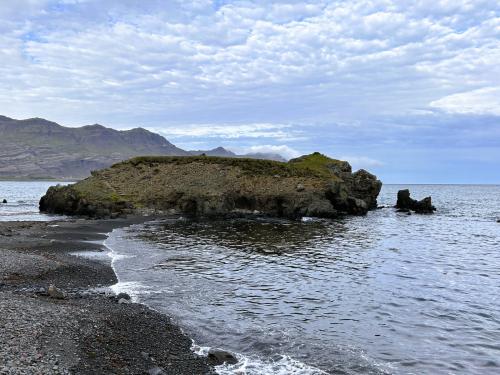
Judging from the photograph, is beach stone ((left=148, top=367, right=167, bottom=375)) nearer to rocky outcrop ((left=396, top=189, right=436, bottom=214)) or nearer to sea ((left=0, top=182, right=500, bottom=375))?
sea ((left=0, top=182, right=500, bottom=375))

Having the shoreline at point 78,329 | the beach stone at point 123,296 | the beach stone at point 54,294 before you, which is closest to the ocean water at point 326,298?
the beach stone at point 123,296

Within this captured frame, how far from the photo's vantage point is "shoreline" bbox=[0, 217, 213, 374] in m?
12.6

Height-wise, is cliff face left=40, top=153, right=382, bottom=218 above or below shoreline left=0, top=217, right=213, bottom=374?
above

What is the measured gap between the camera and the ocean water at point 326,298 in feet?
52.3

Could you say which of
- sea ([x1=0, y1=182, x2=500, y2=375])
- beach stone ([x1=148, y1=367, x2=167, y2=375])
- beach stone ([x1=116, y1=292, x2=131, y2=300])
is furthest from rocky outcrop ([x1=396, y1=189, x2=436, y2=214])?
beach stone ([x1=148, y1=367, x2=167, y2=375])

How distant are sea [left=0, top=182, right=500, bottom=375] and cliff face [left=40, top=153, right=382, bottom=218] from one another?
29.9m

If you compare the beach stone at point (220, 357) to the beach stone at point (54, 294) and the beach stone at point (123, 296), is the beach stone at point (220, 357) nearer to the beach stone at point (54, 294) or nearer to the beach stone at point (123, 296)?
the beach stone at point (123, 296)

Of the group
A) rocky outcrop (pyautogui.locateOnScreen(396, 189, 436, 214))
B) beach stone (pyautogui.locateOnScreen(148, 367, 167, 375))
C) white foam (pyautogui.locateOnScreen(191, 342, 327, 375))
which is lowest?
white foam (pyautogui.locateOnScreen(191, 342, 327, 375))

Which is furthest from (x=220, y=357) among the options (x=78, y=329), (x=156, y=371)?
(x=78, y=329)

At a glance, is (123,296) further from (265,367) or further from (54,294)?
(265,367)

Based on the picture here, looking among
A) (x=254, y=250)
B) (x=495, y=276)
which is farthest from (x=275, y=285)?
(x=495, y=276)

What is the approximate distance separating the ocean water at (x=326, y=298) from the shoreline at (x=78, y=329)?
136 centimetres

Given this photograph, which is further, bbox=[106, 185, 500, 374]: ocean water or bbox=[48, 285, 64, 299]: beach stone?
bbox=[48, 285, 64, 299]: beach stone

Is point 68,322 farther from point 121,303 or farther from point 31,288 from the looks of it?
point 31,288
